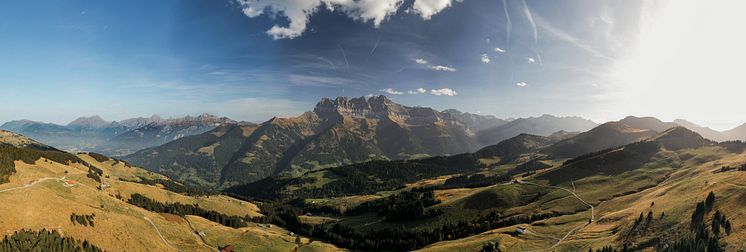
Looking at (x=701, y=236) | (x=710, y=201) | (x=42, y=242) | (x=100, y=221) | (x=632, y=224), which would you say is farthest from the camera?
(x=100, y=221)

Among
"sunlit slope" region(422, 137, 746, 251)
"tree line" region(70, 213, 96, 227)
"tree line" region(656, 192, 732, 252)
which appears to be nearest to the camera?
"tree line" region(656, 192, 732, 252)

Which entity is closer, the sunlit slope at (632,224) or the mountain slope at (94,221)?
the sunlit slope at (632,224)

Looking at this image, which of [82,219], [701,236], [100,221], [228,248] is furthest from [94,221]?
[701,236]

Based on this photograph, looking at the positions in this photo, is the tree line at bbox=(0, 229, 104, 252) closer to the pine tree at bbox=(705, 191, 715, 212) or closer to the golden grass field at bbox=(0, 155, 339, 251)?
the golden grass field at bbox=(0, 155, 339, 251)

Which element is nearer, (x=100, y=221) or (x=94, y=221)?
(x=94, y=221)

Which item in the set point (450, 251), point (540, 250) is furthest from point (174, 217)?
point (540, 250)

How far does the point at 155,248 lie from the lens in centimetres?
13775

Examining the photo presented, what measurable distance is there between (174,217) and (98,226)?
4722cm

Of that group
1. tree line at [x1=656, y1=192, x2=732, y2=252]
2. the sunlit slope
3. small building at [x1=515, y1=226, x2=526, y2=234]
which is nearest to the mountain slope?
small building at [x1=515, y1=226, x2=526, y2=234]

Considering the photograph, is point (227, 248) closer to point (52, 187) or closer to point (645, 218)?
point (52, 187)

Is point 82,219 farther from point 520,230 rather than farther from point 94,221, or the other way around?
point 520,230

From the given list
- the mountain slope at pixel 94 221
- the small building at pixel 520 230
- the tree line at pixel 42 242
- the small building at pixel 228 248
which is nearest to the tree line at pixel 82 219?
the mountain slope at pixel 94 221

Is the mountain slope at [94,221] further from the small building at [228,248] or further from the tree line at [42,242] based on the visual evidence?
the small building at [228,248]

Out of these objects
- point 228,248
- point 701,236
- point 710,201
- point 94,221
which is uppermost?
point 710,201
